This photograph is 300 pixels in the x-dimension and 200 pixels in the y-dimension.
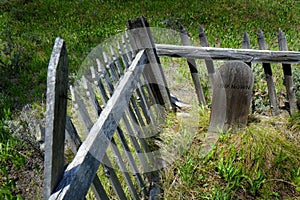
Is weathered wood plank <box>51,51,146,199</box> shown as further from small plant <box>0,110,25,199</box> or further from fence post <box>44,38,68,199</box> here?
small plant <box>0,110,25,199</box>

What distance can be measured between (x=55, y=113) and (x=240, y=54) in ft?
9.38

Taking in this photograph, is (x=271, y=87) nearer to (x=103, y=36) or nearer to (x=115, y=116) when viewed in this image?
(x=115, y=116)

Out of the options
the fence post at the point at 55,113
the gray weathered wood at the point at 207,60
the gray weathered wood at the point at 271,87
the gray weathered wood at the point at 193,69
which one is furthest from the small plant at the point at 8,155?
the gray weathered wood at the point at 271,87

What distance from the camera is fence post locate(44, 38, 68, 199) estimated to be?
108cm

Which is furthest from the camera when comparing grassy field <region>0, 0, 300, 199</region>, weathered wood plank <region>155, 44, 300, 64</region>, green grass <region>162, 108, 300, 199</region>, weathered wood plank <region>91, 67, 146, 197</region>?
weathered wood plank <region>155, 44, 300, 64</region>

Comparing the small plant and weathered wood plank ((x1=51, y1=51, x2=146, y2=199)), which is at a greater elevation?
weathered wood plank ((x1=51, y1=51, x2=146, y2=199))

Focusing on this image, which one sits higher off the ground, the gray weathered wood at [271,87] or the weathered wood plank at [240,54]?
the weathered wood plank at [240,54]

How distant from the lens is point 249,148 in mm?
3020

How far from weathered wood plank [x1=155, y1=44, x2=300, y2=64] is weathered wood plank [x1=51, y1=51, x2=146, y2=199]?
1.43 metres

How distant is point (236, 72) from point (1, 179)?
8.84 ft

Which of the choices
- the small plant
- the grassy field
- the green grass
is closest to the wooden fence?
the green grass

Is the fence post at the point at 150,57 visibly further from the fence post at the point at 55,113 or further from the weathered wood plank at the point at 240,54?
the fence post at the point at 55,113

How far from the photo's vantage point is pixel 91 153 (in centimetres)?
158

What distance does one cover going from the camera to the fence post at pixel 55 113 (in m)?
1.08
